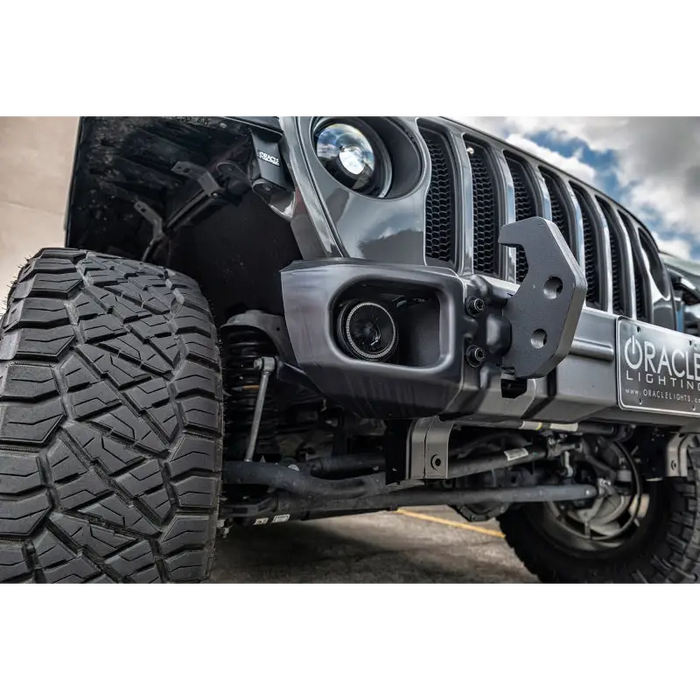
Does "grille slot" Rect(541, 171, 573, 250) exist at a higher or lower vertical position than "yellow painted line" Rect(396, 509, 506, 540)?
higher

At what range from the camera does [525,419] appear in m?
1.75

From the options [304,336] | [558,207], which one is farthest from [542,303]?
[558,207]

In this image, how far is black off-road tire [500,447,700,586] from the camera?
2609 millimetres

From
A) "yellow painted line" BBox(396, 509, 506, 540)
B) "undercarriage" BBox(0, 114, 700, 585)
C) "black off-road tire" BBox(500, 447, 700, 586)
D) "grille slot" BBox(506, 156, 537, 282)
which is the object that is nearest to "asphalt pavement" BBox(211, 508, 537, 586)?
"yellow painted line" BBox(396, 509, 506, 540)

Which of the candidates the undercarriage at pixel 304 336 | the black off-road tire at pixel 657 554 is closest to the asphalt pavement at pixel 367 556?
the black off-road tire at pixel 657 554

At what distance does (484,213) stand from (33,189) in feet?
14.9

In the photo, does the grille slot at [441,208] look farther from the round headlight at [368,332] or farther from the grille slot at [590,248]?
the grille slot at [590,248]

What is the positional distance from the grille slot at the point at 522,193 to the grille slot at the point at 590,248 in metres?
0.29

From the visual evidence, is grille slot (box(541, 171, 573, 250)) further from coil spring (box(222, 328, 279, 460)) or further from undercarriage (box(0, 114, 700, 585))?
coil spring (box(222, 328, 279, 460))

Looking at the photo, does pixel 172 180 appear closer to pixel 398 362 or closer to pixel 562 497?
pixel 398 362

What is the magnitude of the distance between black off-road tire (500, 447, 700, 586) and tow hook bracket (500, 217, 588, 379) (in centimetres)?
162

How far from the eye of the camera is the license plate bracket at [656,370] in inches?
73.5

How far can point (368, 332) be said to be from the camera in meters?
1.55
